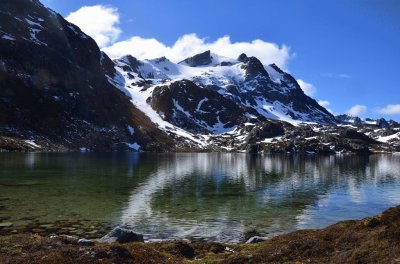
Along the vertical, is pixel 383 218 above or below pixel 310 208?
above

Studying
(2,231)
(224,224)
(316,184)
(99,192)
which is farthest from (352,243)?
(316,184)

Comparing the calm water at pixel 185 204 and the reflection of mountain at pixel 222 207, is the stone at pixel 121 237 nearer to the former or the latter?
the calm water at pixel 185 204

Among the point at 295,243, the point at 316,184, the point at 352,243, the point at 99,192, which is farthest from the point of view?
the point at 316,184

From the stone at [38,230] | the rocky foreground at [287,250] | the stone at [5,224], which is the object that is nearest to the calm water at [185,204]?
the stone at [5,224]

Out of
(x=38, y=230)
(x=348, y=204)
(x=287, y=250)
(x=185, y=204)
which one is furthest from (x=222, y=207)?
(x=287, y=250)

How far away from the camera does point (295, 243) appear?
72.4 feet

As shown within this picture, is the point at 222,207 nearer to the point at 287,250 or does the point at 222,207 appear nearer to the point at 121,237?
the point at 121,237

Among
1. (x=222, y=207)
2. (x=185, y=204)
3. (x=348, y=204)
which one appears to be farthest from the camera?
(x=348, y=204)

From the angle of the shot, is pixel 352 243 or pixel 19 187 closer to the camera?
pixel 352 243

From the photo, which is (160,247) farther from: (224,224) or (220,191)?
(220,191)

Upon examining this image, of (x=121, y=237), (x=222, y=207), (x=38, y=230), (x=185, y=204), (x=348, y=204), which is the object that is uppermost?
(x=121, y=237)

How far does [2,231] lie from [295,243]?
29383mm

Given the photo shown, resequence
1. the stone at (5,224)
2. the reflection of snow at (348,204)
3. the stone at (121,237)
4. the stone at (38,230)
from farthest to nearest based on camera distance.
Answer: the reflection of snow at (348,204) → the stone at (5,224) → the stone at (38,230) → the stone at (121,237)

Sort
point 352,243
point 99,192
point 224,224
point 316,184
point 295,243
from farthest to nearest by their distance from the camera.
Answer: point 316,184 → point 99,192 → point 224,224 → point 295,243 → point 352,243
